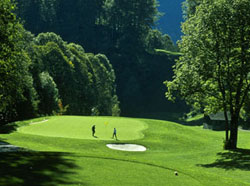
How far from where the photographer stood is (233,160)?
1077 inches

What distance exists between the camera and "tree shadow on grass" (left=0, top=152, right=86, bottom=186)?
10789mm

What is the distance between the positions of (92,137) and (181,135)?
42.9ft

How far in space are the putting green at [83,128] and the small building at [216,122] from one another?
35.0 m

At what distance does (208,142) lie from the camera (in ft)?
138

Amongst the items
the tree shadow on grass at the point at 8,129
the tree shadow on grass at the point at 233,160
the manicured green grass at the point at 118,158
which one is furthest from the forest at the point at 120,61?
the manicured green grass at the point at 118,158

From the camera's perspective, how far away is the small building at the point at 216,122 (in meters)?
77.5

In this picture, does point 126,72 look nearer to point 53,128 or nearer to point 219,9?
point 53,128

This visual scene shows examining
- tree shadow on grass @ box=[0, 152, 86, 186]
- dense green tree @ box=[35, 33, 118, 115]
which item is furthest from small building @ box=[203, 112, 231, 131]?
tree shadow on grass @ box=[0, 152, 86, 186]

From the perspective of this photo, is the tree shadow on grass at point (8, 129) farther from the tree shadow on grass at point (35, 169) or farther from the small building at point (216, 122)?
the small building at point (216, 122)

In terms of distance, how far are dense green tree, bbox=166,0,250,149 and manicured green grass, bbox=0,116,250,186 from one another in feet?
20.9

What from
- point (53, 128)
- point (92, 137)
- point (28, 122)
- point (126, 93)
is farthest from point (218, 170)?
point (126, 93)

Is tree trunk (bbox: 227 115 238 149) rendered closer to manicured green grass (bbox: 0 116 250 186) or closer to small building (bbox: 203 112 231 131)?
manicured green grass (bbox: 0 116 250 186)

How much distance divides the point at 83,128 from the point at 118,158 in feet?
85.7

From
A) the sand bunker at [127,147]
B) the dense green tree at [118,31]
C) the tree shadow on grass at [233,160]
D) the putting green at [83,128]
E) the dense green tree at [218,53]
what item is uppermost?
the dense green tree at [118,31]
